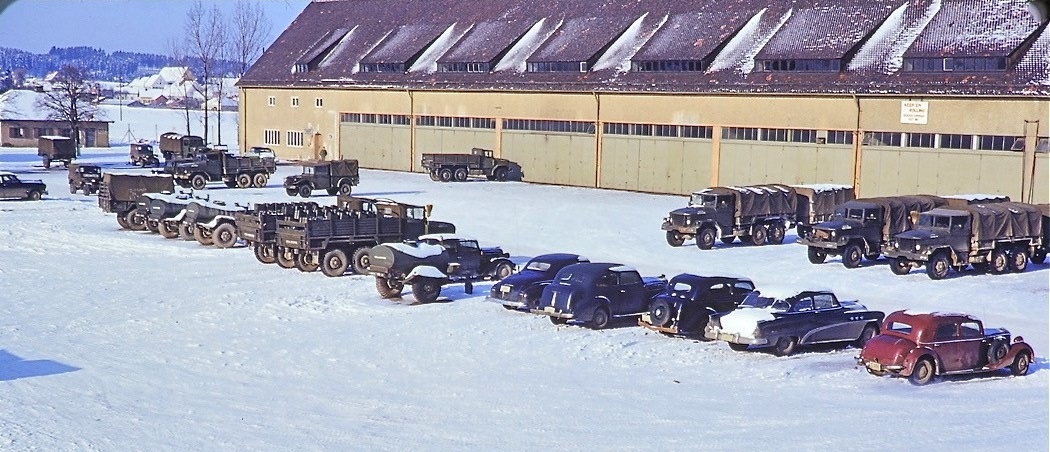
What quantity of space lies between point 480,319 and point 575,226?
52.7ft

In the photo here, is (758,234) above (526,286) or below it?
above

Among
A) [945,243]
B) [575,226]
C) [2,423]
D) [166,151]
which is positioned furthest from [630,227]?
[166,151]

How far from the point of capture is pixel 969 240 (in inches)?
1166

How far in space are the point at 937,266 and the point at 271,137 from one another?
165 feet

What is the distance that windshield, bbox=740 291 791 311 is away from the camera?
819 inches

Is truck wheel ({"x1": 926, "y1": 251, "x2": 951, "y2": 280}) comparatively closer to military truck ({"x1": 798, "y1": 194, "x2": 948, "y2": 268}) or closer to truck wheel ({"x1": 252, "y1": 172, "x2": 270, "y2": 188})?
military truck ({"x1": 798, "y1": 194, "x2": 948, "y2": 268})

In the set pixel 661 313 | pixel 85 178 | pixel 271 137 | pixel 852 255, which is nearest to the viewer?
pixel 661 313

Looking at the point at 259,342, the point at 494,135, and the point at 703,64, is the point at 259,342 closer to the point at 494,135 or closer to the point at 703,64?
the point at 703,64

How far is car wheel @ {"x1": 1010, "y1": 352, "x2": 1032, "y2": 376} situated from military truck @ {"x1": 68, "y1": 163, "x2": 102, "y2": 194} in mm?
38748

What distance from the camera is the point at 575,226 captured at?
39.2m

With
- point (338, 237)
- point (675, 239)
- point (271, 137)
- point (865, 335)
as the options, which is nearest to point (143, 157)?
point (271, 137)

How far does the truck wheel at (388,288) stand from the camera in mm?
25625

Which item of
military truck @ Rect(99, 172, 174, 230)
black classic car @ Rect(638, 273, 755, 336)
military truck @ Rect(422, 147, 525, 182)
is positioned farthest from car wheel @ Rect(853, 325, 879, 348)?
military truck @ Rect(422, 147, 525, 182)

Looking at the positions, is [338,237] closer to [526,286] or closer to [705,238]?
[526,286]
